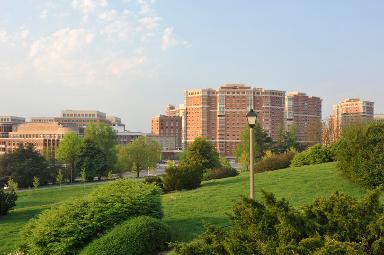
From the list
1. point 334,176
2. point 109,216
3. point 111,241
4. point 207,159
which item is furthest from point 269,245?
point 207,159

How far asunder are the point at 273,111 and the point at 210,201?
126m

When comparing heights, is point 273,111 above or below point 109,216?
above

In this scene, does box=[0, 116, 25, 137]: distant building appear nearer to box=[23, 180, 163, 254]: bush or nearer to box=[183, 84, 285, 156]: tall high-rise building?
box=[183, 84, 285, 156]: tall high-rise building

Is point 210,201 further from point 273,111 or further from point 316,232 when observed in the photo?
point 273,111

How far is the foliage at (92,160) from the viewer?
183 ft

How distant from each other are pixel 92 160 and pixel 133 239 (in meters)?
47.8

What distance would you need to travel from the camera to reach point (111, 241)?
9523 millimetres

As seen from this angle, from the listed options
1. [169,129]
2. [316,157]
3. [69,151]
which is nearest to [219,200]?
[316,157]

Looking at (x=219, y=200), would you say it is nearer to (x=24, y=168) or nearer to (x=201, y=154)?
(x=201, y=154)

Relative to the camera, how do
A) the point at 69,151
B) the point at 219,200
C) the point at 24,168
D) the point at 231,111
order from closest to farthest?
1. the point at 219,200
2. the point at 24,168
3. the point at 69,151
4. the point at 231,111

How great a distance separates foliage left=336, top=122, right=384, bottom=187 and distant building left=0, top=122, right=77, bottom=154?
110 meters

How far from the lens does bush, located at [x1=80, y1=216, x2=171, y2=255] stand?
9.36m

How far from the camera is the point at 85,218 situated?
10.5m

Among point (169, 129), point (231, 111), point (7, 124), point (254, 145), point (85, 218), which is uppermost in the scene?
point (231, 111)
